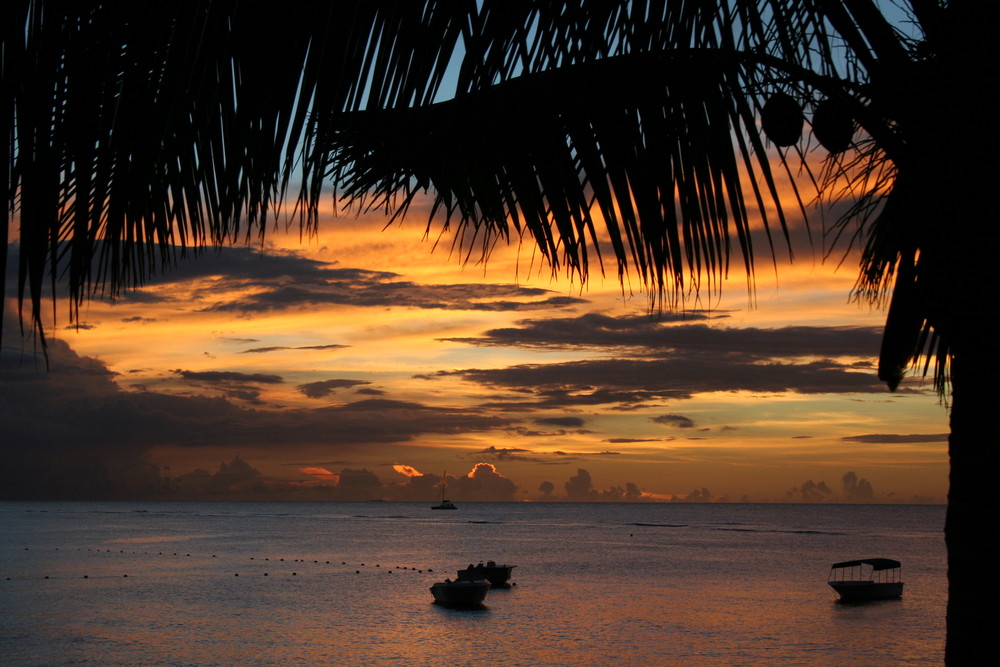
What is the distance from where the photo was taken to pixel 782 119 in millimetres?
1551

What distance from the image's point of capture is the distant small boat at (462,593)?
136 feet

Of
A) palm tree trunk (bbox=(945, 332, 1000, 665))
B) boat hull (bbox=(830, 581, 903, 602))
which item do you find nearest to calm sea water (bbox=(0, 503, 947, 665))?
boat hull (bbox=(830, 581, 903, 602))

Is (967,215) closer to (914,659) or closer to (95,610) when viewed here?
(914,659)

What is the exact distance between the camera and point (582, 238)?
1594 millimetres

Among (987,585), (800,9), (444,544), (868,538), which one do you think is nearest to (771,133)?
(800,9)

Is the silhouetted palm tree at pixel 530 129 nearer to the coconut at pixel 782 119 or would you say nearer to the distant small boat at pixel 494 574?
the coconut at pixel 782 119

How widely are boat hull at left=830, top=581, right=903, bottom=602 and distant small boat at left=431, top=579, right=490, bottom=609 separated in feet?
60.7

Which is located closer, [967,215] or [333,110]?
[333,110]

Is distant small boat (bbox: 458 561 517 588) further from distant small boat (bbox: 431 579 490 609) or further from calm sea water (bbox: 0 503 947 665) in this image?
distant small boat (bbox: 431 579 490 609)

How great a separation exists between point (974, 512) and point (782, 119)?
0.93 metres

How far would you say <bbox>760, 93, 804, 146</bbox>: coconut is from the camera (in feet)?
5.05

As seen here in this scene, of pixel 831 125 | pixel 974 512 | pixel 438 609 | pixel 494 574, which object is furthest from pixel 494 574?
pixel 831 125

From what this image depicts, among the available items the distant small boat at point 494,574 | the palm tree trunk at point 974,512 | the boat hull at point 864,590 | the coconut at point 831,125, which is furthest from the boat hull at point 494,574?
the coconut at point 831,125

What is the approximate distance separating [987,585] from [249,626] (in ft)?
137
